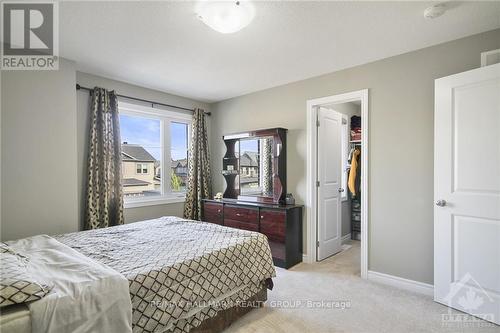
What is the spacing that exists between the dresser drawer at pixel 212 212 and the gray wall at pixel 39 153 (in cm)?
187

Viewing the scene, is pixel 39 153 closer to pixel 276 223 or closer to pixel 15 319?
pixel 15 319

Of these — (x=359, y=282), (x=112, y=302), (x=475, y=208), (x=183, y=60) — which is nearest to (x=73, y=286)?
(x=112, y=302)

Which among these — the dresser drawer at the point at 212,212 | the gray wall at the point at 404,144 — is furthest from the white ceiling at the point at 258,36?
the dresser drawer at the point at 212,212

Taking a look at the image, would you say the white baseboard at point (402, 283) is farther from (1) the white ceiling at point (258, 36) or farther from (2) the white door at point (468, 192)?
(1) the white ceiling at point (258, 36)

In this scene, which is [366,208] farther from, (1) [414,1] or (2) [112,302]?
(2) [112,302]

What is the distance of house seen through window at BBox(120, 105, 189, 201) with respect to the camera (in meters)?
3.85

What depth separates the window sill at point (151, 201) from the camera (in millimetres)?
3744

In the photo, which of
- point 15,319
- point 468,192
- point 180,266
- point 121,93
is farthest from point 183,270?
point 121,93

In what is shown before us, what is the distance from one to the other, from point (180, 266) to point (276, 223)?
187 centimetres

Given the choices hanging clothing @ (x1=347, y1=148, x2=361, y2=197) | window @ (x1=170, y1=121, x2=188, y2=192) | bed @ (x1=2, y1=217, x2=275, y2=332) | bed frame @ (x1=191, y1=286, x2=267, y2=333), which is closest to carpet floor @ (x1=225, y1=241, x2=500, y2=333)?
bed frame @ (x1=191, y1=286, x2=267, y2=333)

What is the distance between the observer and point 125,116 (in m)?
3.85

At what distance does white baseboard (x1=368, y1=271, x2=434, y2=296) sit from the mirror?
1.66 metres

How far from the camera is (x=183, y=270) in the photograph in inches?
69.5

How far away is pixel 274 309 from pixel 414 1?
9.01ft
